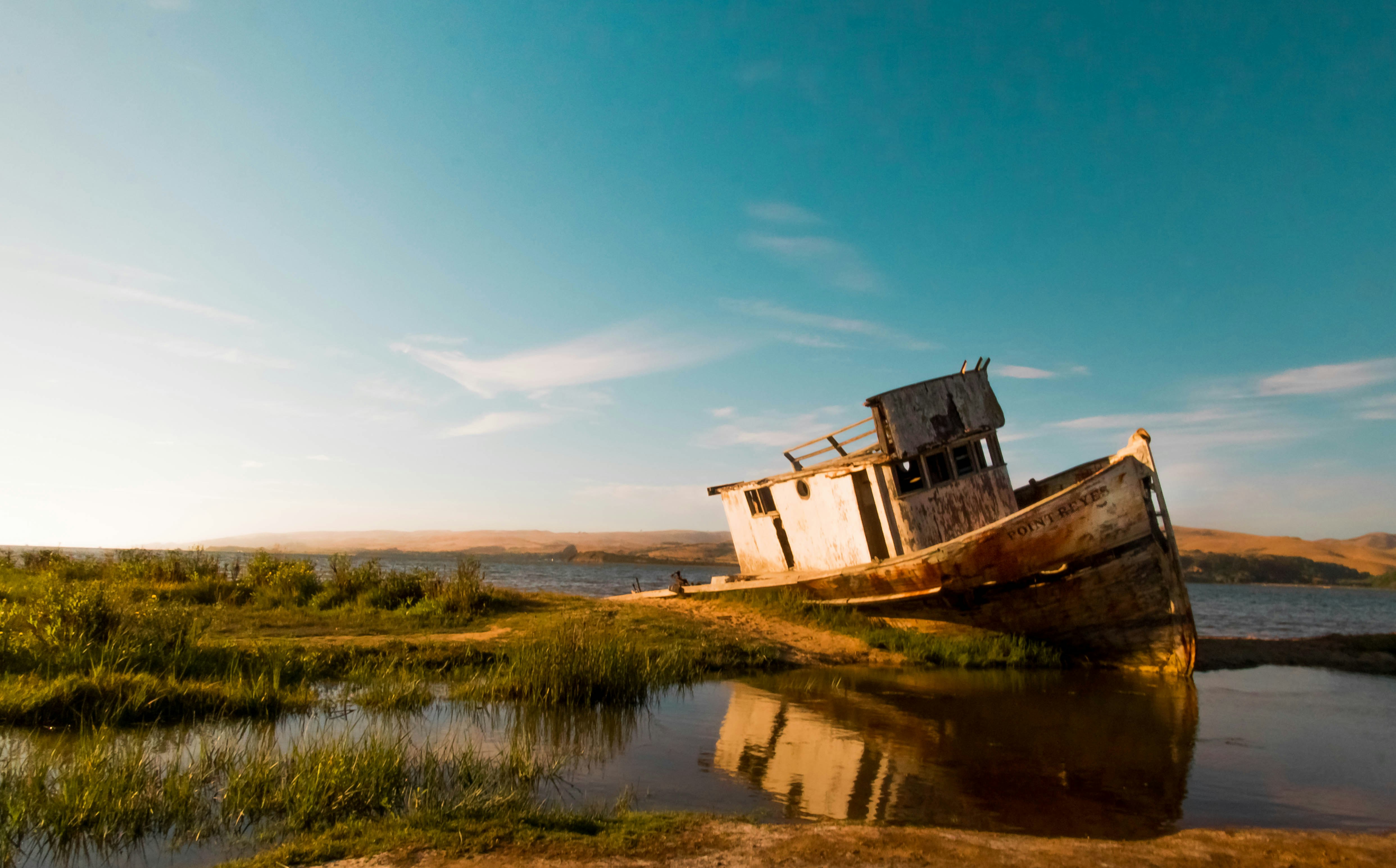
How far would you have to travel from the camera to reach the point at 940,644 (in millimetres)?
11445

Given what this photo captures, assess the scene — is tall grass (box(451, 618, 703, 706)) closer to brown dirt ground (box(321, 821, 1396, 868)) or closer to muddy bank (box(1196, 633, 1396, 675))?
brown dirt ground (box(321, 821, 1396, 868))

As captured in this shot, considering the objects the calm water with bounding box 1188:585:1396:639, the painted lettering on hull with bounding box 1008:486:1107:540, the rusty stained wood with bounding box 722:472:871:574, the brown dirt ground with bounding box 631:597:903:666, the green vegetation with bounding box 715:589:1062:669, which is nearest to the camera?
the painted lettering on hull with bounding box 1008:486:1107:540

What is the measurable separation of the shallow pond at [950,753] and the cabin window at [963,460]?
491 cm

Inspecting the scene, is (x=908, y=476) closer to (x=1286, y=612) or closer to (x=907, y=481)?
(x=907, y=481)

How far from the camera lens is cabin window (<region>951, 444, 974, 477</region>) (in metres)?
13.4

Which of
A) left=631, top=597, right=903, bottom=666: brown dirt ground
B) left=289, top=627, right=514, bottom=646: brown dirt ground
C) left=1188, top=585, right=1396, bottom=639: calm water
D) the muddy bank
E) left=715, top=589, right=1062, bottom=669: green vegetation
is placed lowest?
left=1188, top=585, right=1396, bottom=639: calm water

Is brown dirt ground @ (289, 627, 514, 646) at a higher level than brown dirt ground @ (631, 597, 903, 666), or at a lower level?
higher

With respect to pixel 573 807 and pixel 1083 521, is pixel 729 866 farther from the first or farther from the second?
pixel 1083 521

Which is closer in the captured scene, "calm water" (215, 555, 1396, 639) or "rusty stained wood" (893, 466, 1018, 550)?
"rusty stained wood" (893, 466, 1018, 550)

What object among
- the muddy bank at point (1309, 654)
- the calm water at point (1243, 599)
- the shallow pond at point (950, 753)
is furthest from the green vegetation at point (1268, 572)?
the shallow pond at point (950, 753)

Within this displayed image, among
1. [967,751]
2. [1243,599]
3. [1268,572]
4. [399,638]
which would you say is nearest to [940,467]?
[967,751]

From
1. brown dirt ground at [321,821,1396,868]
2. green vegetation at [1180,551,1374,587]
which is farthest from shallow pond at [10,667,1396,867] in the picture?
green vegetation at [1180,551,1374,587]

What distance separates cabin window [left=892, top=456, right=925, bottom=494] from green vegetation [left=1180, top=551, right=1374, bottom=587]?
176 ft

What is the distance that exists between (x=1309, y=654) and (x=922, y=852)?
1321 cm
